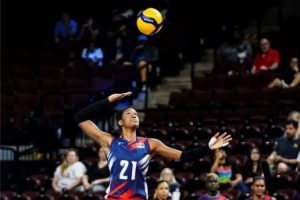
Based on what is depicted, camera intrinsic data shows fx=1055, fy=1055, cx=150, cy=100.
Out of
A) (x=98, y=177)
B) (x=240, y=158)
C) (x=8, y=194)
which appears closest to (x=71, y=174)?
(x=98, y=177)

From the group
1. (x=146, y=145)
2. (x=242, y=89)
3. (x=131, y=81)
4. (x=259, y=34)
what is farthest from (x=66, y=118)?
(x=146, y=145)

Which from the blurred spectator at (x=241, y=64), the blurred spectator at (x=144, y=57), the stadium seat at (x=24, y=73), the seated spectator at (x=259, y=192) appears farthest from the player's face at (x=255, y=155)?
the stadium seat at (x=24, y=73)

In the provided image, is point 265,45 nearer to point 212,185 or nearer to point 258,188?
point 258,188

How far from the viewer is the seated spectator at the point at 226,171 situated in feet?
51.3

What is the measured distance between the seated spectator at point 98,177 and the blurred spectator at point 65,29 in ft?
23.9

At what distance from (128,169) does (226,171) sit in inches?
209

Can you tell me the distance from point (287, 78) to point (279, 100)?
66cm

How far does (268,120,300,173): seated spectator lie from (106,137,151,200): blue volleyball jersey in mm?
5693

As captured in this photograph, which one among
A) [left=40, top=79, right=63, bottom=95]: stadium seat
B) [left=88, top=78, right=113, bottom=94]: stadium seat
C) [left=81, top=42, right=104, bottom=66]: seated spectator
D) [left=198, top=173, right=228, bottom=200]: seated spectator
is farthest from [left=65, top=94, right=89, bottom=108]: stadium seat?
[left=198, top=173, right=228, bottom=200]: seated spectator

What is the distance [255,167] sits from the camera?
15.9 meters

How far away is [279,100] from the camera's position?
19.3 metres

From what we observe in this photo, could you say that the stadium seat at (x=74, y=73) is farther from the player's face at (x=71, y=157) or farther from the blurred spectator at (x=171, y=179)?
the blurred spectator at (x=171, y=179)

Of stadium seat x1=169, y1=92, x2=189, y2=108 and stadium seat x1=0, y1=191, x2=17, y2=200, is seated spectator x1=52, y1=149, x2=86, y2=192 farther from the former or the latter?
stadium seat x1=169, y1=92, x2=189, y2=108

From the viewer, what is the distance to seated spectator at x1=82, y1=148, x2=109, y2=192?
16.7 metres
